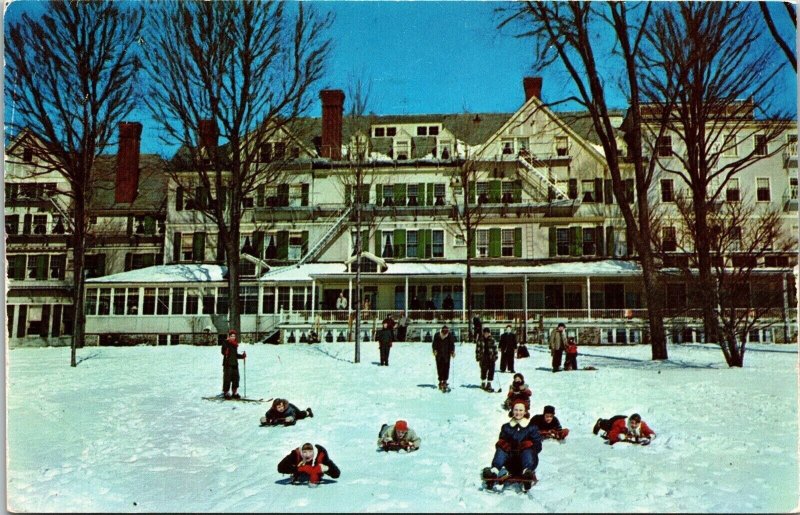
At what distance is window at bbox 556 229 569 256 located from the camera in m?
8.29

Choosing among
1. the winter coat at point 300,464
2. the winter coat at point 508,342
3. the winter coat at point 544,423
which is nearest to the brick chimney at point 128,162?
the winter coat at point 300,464

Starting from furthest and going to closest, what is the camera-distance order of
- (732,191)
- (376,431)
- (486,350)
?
(486,350), (732,191), (376,431)

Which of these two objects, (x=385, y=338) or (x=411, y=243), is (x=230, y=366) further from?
(x=411, y=243)

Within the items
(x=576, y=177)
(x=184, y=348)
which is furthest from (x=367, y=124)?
(x=184, y=348)

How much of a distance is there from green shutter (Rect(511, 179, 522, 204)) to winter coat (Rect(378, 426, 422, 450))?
3.68m

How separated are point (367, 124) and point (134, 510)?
4.68 metres

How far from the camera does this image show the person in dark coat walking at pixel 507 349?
757 cm

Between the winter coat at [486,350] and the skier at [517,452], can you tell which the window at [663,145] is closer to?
the winter coat at [486,350]

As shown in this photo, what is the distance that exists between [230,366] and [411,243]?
8.73 feet

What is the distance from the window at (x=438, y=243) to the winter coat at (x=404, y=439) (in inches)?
98.1

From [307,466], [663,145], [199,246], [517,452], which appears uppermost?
[663,145]

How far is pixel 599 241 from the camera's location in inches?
326

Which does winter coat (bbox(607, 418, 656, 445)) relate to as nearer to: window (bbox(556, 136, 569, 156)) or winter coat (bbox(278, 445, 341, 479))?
winter coat (bbox(278, 445, 341, 479))

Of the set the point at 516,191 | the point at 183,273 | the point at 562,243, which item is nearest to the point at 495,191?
the point at 516,191
